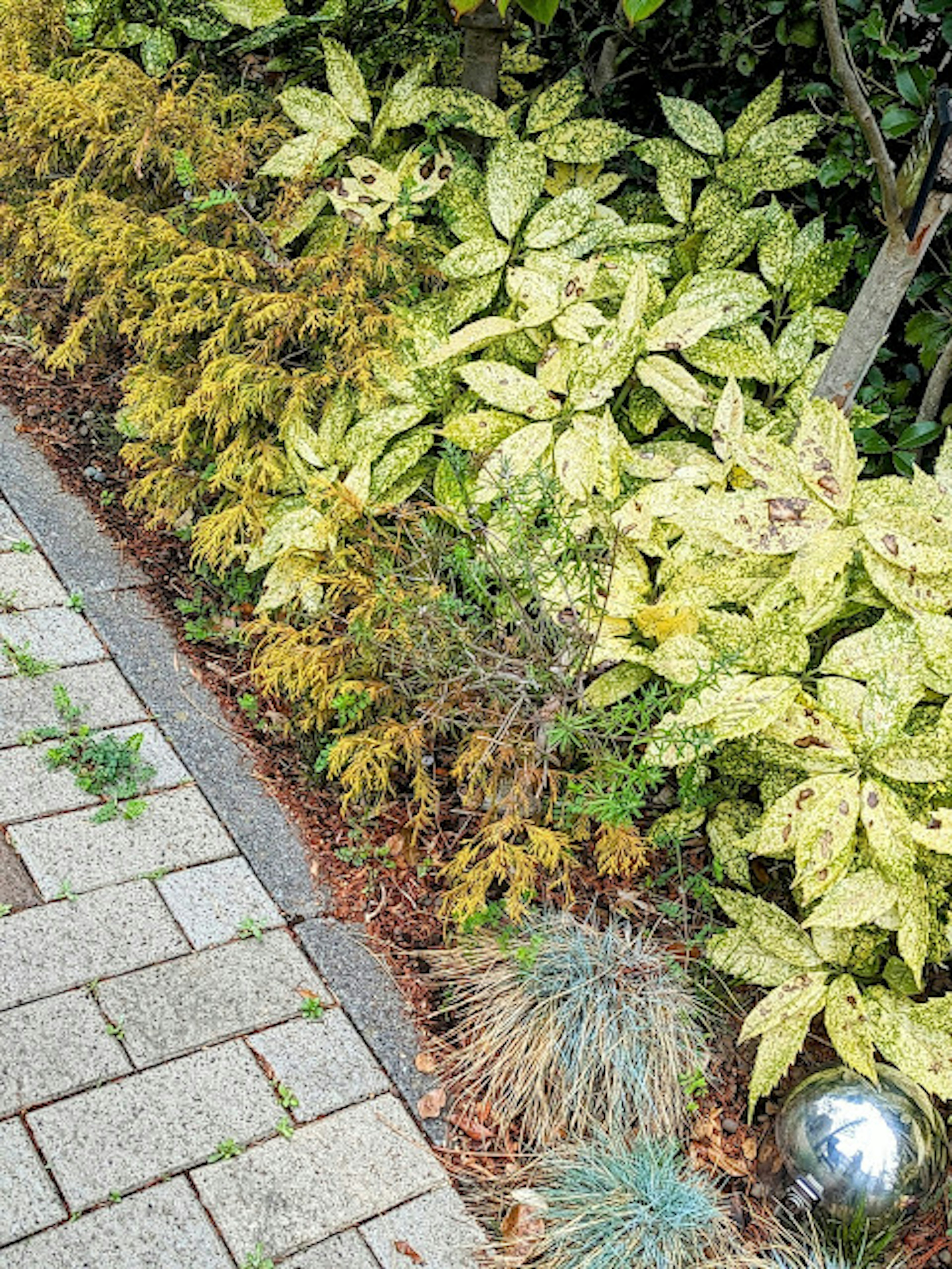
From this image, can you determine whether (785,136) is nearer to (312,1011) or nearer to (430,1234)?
(312,1011)

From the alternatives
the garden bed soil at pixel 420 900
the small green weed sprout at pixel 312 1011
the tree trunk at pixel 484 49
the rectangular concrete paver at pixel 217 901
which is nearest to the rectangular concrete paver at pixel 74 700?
the garden bed soil at pixel 420 900

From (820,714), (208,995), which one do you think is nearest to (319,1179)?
(208,995)

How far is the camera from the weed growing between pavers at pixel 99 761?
8.03 ft

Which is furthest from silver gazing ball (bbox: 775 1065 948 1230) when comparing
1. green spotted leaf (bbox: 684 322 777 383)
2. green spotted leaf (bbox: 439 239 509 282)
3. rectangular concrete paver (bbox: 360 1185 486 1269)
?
green spotted leaf (bbox: 439 239 509 282)

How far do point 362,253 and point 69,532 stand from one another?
0.99 meters

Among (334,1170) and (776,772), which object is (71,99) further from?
(334,1170)

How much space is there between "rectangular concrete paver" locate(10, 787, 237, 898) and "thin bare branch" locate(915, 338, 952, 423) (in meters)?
1.87

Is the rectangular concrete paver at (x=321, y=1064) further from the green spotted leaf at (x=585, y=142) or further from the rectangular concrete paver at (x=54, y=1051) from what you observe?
the green spotted leaf at (x=585, y=142)

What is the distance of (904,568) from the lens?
7.61ft

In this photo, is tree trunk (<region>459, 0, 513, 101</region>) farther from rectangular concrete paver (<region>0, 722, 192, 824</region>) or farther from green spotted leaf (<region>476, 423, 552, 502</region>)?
rectangular concrete paver (<region>0, 722, 192, 824</region>)

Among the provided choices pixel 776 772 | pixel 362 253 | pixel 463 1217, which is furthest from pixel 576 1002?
pixel 362 253

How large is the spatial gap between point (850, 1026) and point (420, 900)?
812 mm

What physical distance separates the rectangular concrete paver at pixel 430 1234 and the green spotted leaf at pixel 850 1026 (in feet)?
2.21

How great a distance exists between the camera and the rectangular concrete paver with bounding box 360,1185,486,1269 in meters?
1.87
